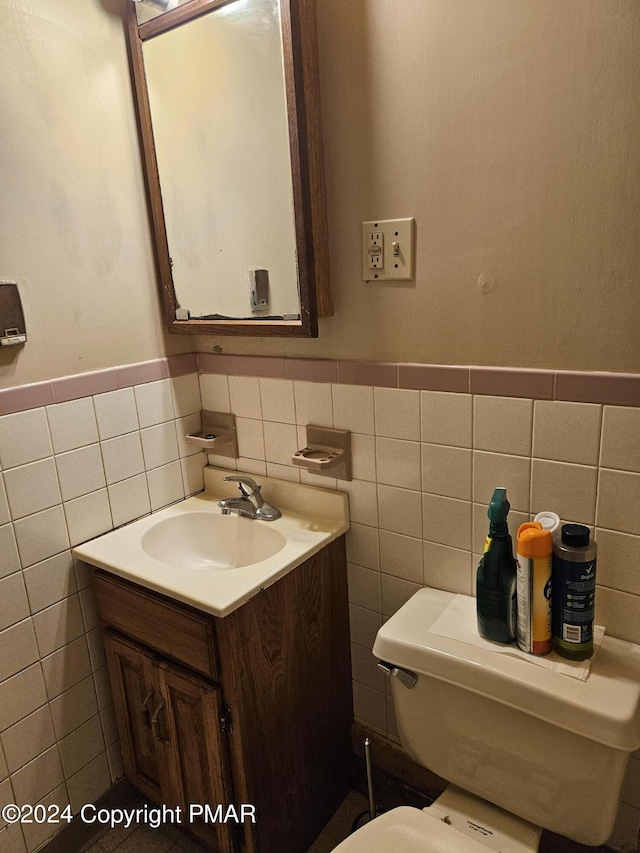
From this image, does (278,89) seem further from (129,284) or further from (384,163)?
(129,284)

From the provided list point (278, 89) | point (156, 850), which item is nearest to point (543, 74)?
point (278, 89)

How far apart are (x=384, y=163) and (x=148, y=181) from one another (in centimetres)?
63

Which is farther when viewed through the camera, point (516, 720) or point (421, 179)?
point (421, 179)

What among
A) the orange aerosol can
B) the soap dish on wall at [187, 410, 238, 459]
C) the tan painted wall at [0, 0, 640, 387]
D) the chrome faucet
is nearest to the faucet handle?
the chrome faucet

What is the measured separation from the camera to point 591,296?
0.97 m

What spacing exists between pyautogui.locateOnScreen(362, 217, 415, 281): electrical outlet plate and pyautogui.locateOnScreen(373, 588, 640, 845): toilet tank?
2.37ft

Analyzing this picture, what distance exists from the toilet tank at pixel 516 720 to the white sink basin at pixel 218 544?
0.92ft

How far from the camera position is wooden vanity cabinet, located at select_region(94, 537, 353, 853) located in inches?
46.2

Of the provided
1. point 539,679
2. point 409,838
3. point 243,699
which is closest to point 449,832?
point 409,838

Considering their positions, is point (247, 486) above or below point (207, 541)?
above

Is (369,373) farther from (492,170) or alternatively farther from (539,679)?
(539,679)

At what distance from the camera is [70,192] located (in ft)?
4.17

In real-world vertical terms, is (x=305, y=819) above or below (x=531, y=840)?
below

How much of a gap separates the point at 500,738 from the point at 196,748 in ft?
2.19
